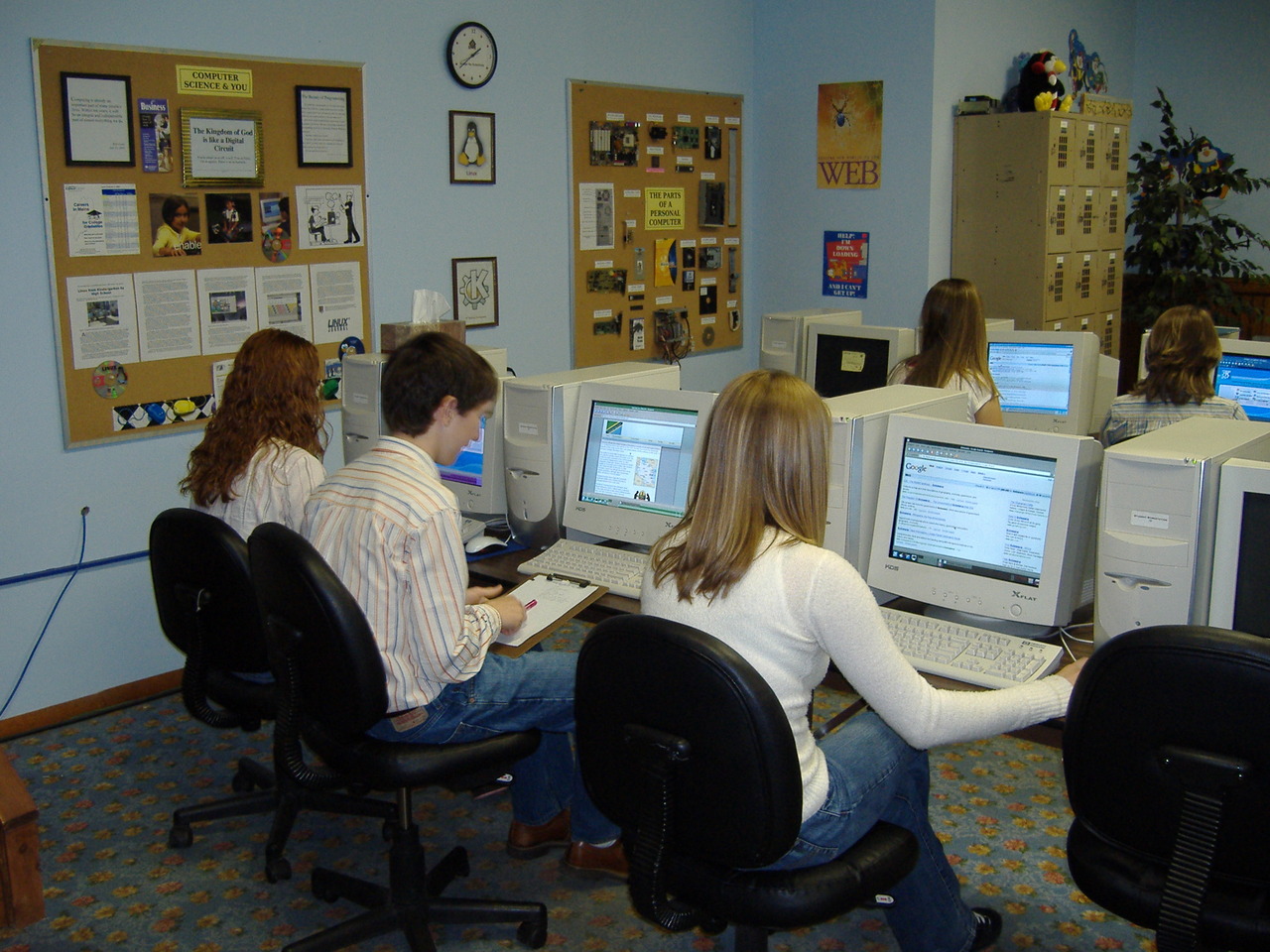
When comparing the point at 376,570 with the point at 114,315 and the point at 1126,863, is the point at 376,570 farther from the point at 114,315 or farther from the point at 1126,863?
Result: the point at 114,315

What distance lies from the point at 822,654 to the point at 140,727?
2533 millimetres

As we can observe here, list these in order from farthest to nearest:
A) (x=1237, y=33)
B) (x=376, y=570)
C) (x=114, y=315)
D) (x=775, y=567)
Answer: (x=1237, y=33), (x=114, y=315), (x=376, y=570), (x=775, y=567)

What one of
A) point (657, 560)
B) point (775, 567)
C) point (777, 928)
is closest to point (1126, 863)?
point (777, 928)

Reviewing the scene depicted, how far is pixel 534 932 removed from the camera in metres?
2.41

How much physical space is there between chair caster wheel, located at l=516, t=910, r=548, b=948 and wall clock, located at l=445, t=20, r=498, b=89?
10.0 feet

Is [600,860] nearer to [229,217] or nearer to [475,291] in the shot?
[229,217]

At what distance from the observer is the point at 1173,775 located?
1511 millimetres

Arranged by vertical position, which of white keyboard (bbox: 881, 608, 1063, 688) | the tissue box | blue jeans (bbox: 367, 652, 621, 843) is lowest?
blue jeans (bbox: 367, 652, 621, 843)

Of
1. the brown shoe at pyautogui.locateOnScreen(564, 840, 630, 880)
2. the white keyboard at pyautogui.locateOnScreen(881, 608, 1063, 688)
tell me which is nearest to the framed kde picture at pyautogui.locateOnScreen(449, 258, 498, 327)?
the brown shoe at pyautogui.locateOnScreen(564, 840, 630, 880)

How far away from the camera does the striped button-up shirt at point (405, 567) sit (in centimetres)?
205

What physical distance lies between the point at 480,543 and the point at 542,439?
0.30 metres

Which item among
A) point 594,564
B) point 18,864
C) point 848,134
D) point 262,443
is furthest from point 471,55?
point 18,864

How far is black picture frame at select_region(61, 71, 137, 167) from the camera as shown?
3.29 m

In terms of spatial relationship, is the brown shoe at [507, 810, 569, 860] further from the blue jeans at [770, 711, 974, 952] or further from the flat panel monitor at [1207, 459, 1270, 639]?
the flat panel monitor at [1207, 459, 1270, 639]
